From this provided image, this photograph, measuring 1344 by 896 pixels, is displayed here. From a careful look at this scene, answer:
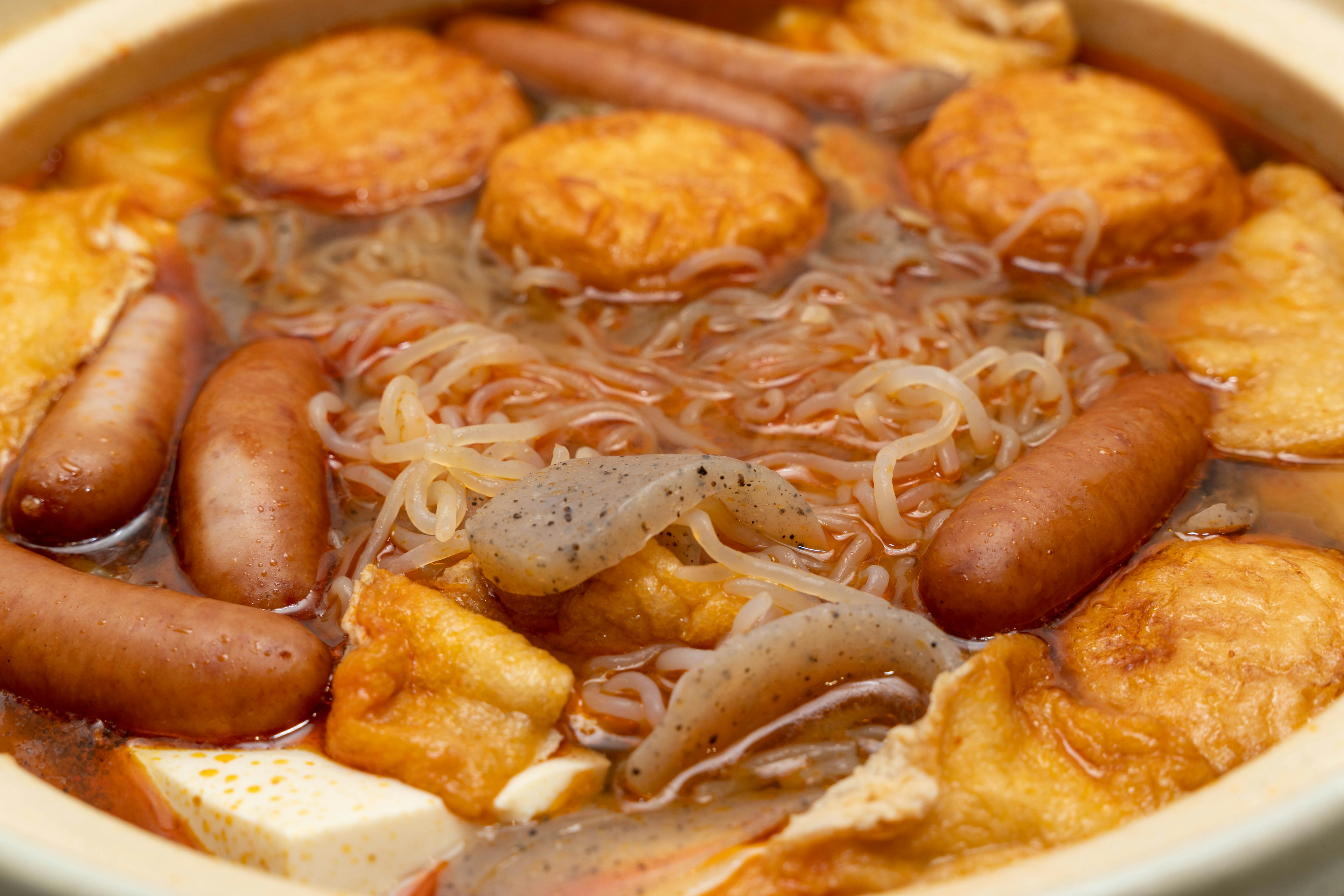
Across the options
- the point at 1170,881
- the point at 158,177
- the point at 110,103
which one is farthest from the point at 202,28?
the point at 1170,881

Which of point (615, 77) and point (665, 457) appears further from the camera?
point (615, 77)

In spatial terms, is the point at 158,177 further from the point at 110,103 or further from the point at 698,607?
the point at 698,607

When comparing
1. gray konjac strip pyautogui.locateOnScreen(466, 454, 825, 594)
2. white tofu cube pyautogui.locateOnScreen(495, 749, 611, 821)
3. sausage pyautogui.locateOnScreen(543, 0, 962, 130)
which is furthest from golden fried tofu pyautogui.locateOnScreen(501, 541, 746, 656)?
sausage pyautogui.locateOnScreen(543, 0, 962, 130)

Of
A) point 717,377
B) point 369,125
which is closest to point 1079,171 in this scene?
point 717,377

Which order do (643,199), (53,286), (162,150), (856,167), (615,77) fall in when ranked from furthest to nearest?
(615,77) < (162,150) < (856,167) < (643,199) < (53,286)

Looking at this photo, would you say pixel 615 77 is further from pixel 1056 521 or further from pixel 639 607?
pixel 1056 521

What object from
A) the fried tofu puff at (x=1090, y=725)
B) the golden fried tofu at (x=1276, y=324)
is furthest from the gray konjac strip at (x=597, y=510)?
the golden fried tofu at (x=1276, y=324)

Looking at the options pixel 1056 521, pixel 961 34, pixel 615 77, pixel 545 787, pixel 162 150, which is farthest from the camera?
pixel 961 34

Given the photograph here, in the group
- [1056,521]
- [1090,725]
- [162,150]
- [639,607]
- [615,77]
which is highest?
[615,77]

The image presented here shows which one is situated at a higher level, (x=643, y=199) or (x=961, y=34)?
(x=961, y=34)
